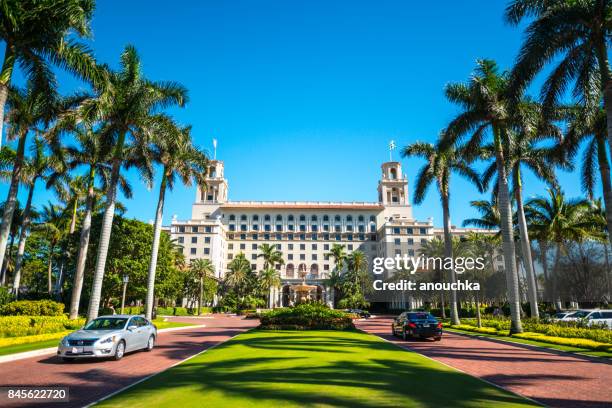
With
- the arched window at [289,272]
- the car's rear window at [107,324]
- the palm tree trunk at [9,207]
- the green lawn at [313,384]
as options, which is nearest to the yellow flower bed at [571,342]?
the green lawn at [313,384]

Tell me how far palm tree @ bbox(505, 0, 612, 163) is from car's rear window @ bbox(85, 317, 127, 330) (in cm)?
1902

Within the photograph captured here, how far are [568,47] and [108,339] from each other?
21302 mm

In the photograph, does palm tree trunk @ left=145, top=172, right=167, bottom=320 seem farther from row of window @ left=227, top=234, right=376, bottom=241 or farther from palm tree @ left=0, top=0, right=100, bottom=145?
row of window @ left=227, top=234, right=376, bottom=241

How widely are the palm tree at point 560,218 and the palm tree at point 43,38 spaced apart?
A: 3918 centimetres

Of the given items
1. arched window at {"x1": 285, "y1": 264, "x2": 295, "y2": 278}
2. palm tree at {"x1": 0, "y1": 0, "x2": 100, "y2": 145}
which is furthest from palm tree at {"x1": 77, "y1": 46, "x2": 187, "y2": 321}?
arched window at {"x1": 285, "y1": 264, "x2": 295, "y2": 278}

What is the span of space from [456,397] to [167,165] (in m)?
28.0

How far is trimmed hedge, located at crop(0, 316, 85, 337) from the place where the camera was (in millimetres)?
17688

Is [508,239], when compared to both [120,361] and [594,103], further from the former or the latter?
[120,361]

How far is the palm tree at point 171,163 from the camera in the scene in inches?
1104

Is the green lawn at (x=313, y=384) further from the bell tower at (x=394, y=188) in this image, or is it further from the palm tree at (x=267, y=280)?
the bell tower at (x=394, y=188)

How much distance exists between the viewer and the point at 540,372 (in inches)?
441

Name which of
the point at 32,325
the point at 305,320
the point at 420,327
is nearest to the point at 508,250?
the point at 420,327

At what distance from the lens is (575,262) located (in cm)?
4066
